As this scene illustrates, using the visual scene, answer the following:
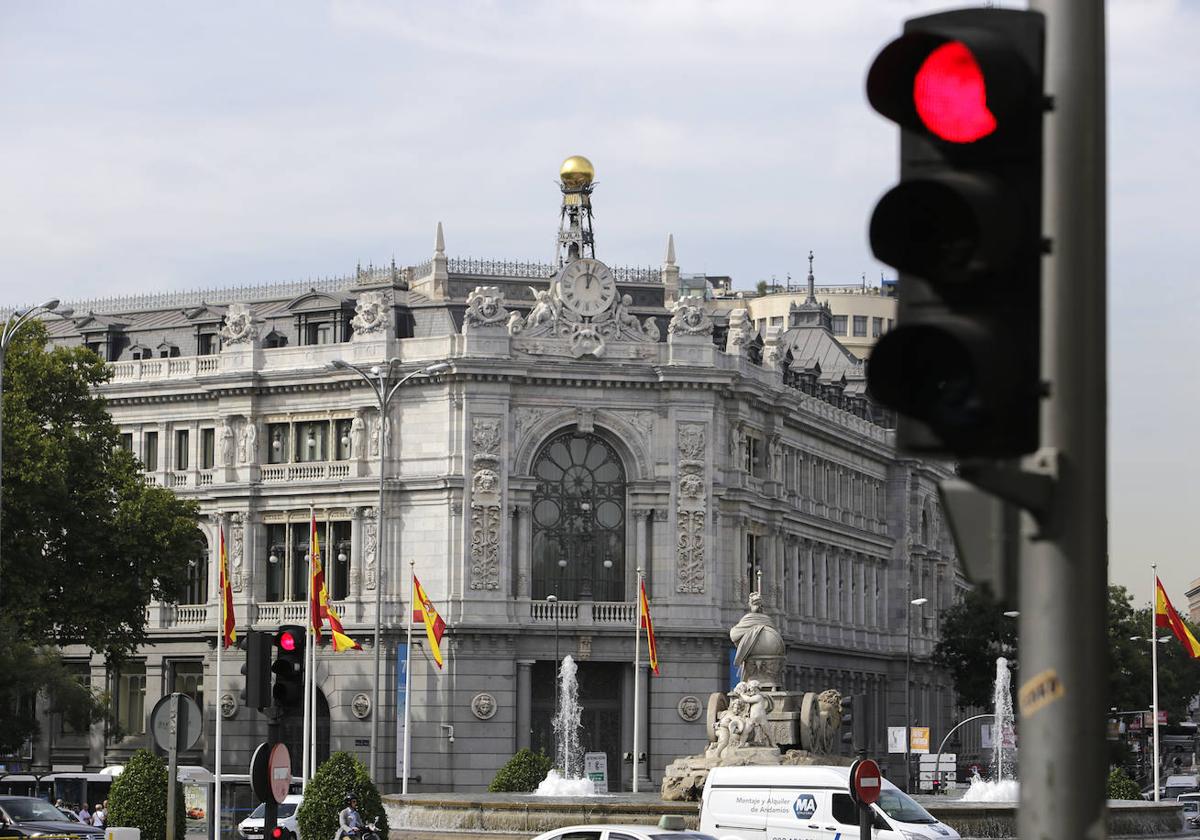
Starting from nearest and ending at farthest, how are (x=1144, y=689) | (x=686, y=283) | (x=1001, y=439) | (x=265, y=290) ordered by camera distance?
(x=1001, y=439)
(x=265, y=290)
(x=1144, y=689)
(x=686, y=283)

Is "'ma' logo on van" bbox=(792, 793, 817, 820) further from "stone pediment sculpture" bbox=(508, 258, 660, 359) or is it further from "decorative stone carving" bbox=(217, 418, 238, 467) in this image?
"decorative stone carving" bbox=(217, 418, 238, 467)

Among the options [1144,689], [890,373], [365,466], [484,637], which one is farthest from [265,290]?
[890,373]

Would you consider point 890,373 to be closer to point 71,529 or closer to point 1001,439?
point 1001,439

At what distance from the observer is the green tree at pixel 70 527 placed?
73.9 metres

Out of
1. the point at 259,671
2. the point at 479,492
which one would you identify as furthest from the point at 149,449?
the point at 259,671

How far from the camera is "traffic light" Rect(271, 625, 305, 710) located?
21938 mm

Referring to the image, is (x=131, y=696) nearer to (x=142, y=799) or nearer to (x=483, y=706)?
(x=483, y=706)

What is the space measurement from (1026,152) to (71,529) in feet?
234

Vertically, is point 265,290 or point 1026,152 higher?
point 265,290

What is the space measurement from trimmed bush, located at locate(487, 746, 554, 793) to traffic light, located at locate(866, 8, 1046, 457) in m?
56.0

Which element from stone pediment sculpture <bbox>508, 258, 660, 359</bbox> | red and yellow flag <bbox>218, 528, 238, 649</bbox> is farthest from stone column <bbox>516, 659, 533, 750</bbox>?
red and yellow flag <bbox>218, 528, 238, 649</bbox>

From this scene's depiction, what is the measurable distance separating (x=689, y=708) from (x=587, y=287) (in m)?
16.2

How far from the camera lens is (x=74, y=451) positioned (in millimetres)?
76625

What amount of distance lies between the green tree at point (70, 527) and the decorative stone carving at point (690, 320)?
19808 millimetres
